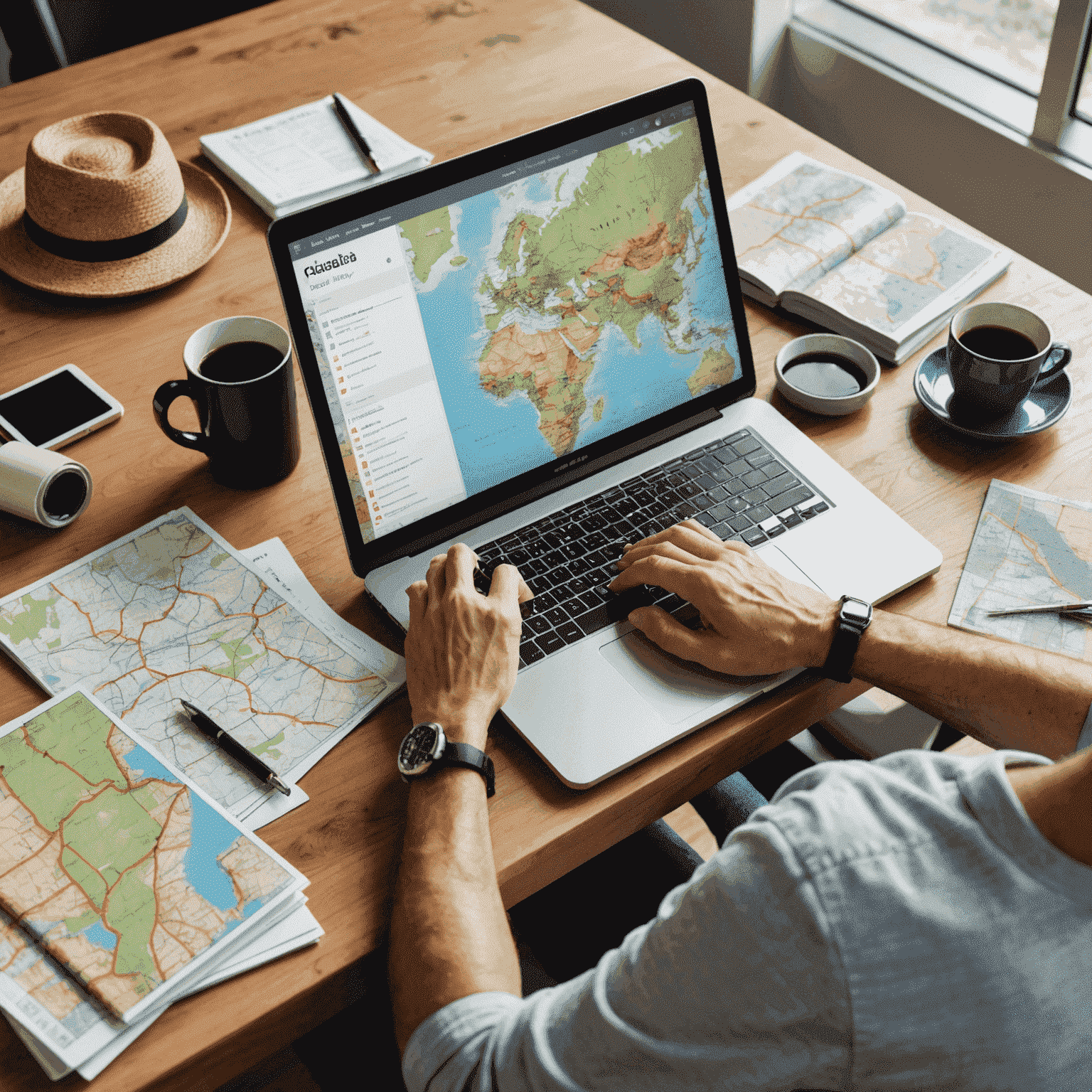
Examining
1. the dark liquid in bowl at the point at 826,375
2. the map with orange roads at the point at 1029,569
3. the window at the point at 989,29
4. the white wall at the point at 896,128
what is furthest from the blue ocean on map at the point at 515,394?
the window at the point at 989,29

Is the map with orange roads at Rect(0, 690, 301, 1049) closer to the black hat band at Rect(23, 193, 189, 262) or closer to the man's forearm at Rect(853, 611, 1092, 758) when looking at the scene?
the man's forearm at Rect(853, 611, 1092, 758)

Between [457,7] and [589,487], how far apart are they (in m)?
1.16

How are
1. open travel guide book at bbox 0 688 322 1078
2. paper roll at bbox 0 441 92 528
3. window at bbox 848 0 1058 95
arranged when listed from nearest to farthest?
open travel guide book at bbox 0 688 322 1078
paper roll at bbox 0 441 92 528
window at bbox 848 0 1058 95

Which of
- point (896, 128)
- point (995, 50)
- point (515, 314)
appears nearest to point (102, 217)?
point (515, 314)

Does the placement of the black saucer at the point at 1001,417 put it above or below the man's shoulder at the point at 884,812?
below

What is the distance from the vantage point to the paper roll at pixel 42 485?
101cm

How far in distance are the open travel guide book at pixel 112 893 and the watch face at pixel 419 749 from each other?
4.5 inches

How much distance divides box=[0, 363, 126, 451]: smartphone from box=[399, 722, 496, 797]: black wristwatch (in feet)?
1.88

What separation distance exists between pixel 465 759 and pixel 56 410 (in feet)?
2.20

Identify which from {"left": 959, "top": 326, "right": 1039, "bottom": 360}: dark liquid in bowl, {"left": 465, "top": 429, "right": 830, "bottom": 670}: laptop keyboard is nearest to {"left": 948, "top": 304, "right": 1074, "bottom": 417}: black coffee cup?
{"left": 959, "top": 326, "right": 1039, "bottom": 360}: dark liquid in bowl

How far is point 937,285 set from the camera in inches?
49.7

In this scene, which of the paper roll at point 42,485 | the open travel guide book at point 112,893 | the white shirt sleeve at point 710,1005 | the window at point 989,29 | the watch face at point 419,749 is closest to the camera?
the white shirt sleeve at point 710,1005

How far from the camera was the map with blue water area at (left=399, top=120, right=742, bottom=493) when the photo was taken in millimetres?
955

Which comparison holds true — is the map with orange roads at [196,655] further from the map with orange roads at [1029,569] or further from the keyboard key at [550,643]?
the map with orange roads at [1029,569]
